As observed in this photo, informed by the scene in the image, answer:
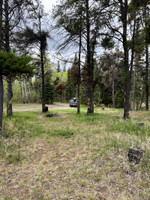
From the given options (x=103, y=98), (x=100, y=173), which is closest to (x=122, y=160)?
(x=100, y=173)

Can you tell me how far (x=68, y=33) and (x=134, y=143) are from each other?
7246 mm

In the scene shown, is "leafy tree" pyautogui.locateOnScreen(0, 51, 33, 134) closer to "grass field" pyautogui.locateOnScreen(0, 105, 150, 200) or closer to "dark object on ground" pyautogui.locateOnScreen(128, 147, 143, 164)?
"grass field" pyautogui.locateOnScreen(0, 105, 150, 200)

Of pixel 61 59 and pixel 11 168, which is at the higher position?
pixel 61 59

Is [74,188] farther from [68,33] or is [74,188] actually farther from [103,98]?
[103,98]

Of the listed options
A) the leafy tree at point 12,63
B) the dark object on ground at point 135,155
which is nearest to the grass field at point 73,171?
the dark object on ground at point 135,155

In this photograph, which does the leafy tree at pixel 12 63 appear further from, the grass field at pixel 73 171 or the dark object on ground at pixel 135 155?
the dark object on ground at pixel 135 155

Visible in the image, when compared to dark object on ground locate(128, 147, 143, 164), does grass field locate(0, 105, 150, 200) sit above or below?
→ below

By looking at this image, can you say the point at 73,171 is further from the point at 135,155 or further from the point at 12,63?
the point at 12,63

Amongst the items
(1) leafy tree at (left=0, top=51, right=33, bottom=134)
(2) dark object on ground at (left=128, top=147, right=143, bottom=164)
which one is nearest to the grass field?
(2) dark object on ground at (left=128, top=147, right=143, bottom=164)

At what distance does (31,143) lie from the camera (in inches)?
168

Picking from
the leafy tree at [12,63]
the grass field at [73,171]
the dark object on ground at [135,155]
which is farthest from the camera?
the leafy tree at [12,63]

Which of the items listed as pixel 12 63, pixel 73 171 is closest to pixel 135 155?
pixel 73 171

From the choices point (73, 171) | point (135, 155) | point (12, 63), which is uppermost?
point (12, 63)

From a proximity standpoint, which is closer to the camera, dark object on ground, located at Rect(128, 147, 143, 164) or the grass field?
the grass field
